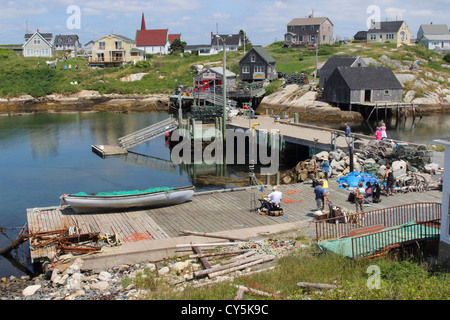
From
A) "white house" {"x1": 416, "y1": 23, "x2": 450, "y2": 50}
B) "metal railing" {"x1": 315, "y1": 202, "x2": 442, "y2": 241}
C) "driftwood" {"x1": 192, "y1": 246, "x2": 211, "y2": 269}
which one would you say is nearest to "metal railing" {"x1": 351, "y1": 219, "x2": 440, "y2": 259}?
"metal railing" {"x1": 315, "y1": 202, "x2": 442, "y2": 241}

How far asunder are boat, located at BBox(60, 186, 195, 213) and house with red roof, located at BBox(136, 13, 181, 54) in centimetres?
9921

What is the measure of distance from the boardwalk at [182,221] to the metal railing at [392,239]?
3502mm

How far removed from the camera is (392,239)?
44.0 ft

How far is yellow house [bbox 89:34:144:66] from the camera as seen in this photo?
98.8 m

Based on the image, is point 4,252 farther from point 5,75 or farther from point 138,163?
point 5,75

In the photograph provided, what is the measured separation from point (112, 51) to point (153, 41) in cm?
1821

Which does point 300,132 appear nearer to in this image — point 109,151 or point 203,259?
point 109,151

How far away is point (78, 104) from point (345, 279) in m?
76.7

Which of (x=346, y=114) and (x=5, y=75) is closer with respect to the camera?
(x=346, y=114)

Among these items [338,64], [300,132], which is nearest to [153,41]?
[338,64]

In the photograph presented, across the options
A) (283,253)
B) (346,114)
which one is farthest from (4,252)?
(346,114)

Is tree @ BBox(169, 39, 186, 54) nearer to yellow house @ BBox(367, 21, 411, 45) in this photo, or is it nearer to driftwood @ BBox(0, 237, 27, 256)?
yellow house @ BBox(367, 21, 411, 45)

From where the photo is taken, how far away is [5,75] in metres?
90.8


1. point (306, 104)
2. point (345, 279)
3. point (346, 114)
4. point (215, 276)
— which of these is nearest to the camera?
point (345, 279)
